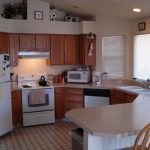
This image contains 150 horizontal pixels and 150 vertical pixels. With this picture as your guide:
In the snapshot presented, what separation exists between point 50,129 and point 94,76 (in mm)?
1643

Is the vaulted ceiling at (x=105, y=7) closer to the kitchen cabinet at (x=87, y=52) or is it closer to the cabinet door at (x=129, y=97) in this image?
the kitchen cabinet at (x=87, y=52)

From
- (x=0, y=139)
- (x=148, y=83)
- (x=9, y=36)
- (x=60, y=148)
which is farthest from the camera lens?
(x=9, y=36)

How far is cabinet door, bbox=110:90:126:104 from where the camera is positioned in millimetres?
4799

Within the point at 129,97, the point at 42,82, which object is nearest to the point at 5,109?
the point at 42,82

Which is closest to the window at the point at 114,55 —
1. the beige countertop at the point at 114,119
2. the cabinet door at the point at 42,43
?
the cabinet door at the point at 42,43

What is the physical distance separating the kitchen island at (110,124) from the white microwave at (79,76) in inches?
108

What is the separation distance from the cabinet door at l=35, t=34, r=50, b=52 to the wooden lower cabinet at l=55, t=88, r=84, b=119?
101 cm

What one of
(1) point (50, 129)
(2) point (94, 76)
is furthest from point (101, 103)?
(1) point (50, 129)

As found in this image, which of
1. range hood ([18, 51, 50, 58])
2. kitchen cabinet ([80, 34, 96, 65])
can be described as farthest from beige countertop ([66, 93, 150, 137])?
range hood ([18, 51, 50, 58])

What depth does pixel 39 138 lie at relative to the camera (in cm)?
461

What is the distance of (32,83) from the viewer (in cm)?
585

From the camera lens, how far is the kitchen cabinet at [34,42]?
546 cm

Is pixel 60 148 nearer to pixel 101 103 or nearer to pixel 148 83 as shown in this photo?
pixel 101 103

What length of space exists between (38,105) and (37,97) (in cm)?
19
